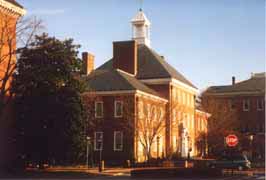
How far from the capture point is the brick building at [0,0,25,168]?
35188 mm

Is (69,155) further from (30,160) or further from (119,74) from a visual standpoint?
(119,74)

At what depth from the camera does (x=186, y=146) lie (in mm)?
64062

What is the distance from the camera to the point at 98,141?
51250 mm

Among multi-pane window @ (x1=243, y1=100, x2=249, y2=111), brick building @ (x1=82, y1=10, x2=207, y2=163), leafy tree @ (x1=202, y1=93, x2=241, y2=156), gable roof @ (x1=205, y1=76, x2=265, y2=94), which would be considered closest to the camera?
brick building @ (x1=82, y1=10, x2=207, y2=163)

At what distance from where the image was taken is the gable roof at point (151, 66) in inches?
2346

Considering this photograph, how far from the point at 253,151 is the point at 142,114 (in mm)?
18876

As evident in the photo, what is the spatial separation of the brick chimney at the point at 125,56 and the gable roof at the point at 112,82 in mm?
4313

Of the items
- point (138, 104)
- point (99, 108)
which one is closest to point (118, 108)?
point (99, 108)

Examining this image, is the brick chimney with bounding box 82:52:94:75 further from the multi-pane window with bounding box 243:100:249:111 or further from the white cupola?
the multi-pane window with bounding box 243:100:249:111

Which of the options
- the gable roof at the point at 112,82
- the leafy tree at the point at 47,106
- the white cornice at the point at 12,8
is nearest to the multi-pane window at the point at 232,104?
the gable roof at the point at 112,82

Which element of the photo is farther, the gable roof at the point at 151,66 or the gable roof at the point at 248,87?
the gable roof at the point at 248,87

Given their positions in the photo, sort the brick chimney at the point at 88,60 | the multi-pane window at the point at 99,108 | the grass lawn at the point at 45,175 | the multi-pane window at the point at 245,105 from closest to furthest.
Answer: the grass lawn at the point at 45,175 < the multi-pane window at the point at 99,108 < the brick chimney at the point at 88,60 < the multi-pane window at the point at 245,105

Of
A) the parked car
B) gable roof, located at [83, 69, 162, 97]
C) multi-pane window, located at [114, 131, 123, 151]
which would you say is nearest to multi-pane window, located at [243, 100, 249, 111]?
gable roof, located at [83, 69, 162, 97]

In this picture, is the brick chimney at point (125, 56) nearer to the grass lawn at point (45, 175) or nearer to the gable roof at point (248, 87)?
the gable roof at point (248, 87)
